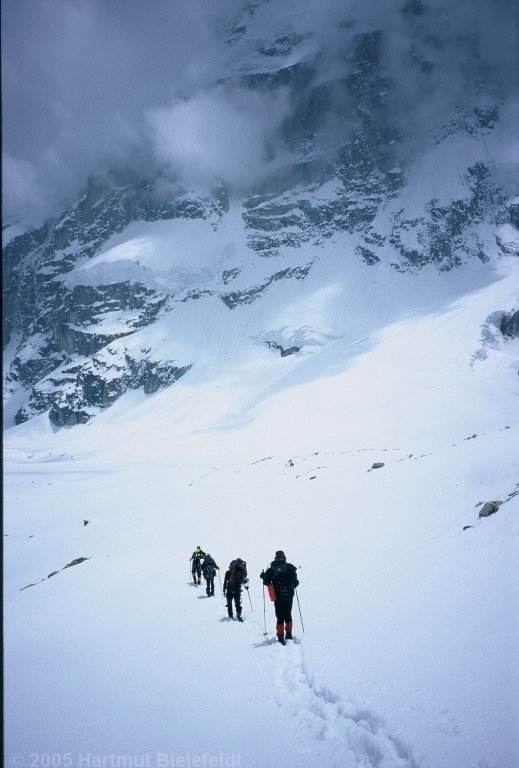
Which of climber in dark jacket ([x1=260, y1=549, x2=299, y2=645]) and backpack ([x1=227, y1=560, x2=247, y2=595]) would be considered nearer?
climber in dark jacket ([x1=260, y1=549, x2=299, y2=645])

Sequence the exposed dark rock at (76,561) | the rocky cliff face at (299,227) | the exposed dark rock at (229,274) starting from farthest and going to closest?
the exposed dark rock at (229,274), the rocky cliff face at (299,227), the exposed dark rock at (76,561)

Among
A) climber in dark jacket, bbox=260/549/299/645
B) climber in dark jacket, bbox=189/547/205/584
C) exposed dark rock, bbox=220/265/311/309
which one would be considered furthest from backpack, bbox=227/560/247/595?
exposed dark rock, bbox=220/265/311/309

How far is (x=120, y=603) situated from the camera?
12.4m

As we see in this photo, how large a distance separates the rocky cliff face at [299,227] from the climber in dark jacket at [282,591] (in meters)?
109

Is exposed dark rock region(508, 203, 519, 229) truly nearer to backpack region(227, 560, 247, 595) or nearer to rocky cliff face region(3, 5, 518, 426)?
rocky cliff face region(3, 5, 518, 426)

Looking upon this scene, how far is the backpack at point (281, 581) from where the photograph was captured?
867 centimetres

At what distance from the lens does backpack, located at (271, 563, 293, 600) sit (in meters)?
8.67

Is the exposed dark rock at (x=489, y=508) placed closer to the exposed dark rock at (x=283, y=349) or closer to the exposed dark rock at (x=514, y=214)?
the exposed dark rock at (x=283, y=349)

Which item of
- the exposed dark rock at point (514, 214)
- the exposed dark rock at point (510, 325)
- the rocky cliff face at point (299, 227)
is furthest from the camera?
the rocky cliff face at point (299, 227)

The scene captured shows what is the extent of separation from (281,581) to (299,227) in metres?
168

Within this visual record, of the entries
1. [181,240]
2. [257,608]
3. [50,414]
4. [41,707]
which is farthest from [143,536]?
[181,240]

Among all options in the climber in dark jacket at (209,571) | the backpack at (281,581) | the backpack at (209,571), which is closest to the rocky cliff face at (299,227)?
the climber in dark jacket at (209,571)

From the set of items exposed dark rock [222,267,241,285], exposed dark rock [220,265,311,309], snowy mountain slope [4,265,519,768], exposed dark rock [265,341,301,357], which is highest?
exposed dark rock [222,267,241,285]

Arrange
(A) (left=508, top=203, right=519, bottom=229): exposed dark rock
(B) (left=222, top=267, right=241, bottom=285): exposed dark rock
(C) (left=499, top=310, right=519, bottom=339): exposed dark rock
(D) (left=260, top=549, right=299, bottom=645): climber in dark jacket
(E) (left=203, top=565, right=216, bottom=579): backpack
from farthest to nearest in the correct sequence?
(B) (left=222, top=267, right=241, bottom=285): exposed dark rock < (A) (left=508, top=203, right=519, bottom=229): exposed dark rock < (C) (left=499, top=310, right=519, bottom=339): exposed dark rock < (E) (left=203, top=565, right=216, bottom=579): backpack < (D) (left=260, top=549, right=299, bottom=645): climber in dark jacket
